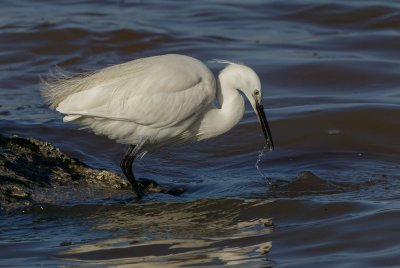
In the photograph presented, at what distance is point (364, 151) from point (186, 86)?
2681 millimetres

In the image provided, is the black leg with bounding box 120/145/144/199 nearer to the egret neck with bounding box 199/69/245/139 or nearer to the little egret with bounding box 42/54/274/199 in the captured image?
the little egret with bounding box 42/54/274/199

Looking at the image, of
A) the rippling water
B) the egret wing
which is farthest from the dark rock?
the egret wing

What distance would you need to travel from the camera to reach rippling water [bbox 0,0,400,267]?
6.84m

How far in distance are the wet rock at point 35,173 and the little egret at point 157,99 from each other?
1.10ft

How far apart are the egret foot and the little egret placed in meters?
0.14

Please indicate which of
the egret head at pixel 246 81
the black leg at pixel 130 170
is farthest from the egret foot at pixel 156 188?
the egret head at pixel 246 81

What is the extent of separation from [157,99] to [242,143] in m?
2.47

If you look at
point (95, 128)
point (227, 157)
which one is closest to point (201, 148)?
point (227, 157)

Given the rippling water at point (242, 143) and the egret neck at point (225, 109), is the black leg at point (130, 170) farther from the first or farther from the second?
the egret neck at point (225, 109)

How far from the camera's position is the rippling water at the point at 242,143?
684 cm

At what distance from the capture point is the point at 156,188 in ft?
28.7

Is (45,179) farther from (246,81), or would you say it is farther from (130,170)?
(246,81)

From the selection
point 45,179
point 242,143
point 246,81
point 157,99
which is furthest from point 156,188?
point 242,143

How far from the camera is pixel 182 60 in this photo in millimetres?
8305
